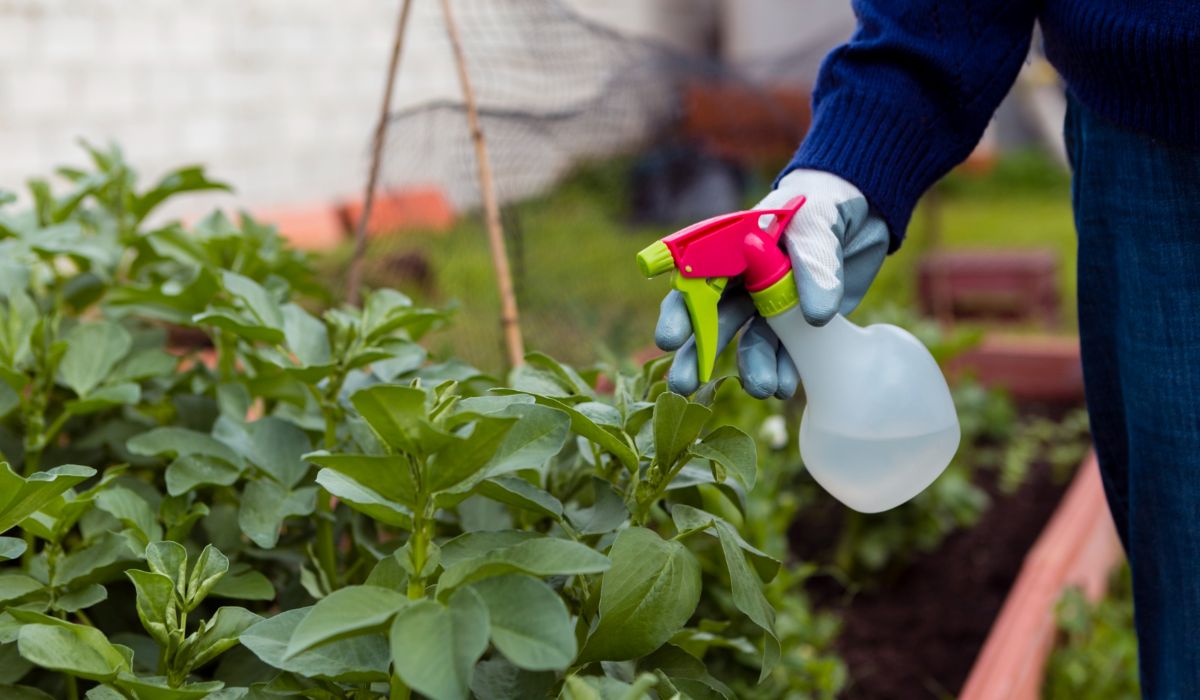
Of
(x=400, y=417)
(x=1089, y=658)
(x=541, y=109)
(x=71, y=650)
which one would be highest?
(x=400, y=417)

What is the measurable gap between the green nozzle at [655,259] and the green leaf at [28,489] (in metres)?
0.42

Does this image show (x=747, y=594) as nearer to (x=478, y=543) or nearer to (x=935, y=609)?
(x=478, y=543)

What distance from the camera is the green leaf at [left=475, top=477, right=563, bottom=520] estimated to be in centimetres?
79

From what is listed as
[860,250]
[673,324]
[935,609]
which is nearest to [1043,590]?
[935,609]

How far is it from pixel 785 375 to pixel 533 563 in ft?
1.31

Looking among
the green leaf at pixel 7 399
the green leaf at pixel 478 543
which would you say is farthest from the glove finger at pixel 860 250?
the green leaf at pixel 7 399

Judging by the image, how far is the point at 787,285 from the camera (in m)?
0.97

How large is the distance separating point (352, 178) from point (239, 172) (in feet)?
2.36

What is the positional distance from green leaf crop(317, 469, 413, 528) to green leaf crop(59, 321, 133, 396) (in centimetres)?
44

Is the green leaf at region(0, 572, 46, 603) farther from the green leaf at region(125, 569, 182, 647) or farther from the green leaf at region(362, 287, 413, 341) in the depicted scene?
the green leaf at region(362, 287, 413, 341)

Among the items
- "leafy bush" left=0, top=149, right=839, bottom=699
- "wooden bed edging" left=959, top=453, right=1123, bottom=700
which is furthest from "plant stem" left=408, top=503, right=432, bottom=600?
"wooden bed edging" left=959, top=453, right=1123, bottom=700

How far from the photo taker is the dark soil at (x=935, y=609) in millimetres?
1962

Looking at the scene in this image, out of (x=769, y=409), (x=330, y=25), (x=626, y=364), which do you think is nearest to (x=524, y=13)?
(x=769, y=409)

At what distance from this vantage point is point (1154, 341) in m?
1.08
